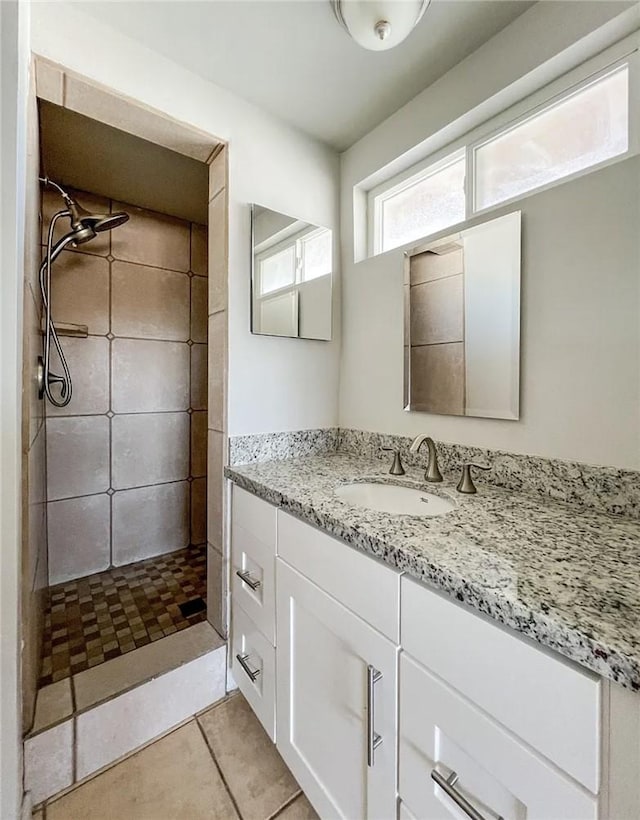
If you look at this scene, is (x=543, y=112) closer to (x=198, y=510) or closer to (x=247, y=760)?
(x=247, y=760)

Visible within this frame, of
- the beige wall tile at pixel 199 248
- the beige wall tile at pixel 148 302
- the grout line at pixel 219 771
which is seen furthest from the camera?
the beige wall tile at pixel 199 248

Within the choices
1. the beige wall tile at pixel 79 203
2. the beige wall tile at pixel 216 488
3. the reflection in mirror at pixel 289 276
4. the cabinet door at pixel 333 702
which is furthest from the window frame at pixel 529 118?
the beige wall tile at pixel 79 203

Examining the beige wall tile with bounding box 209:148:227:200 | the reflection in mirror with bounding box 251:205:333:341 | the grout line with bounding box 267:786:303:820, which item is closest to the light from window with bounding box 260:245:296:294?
the reflection in mirror with bounding box 251:205:333:341

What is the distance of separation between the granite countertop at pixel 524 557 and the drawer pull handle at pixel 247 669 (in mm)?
576

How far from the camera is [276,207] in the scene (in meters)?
1.44

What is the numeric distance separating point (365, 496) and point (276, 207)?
1.20 meters

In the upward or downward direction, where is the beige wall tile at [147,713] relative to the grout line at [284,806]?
upward

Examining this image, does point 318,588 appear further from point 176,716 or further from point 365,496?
point 176,716

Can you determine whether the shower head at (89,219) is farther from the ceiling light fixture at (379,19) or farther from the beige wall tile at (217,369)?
the ceiling light fixture at (379,19)

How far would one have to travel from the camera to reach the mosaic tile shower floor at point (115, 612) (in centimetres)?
132

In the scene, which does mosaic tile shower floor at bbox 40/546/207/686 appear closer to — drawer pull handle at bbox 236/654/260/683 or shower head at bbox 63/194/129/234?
drawer pull handle at bbox 236/654/260/683

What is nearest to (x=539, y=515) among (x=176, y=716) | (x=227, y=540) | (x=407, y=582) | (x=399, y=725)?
(x=407, y=582)

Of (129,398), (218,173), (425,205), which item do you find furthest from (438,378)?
(129,398)

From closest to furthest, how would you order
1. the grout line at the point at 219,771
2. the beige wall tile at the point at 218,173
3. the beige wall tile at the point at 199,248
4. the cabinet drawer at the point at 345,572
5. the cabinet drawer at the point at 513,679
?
the cabinet drawer at the point at 513,679 → the cabinet drawer at the point at 345,572 → the grout line at the point at 219,771 → the beige wall tile at the point at 218,173 → the beige wall tile at the point at 199,248
